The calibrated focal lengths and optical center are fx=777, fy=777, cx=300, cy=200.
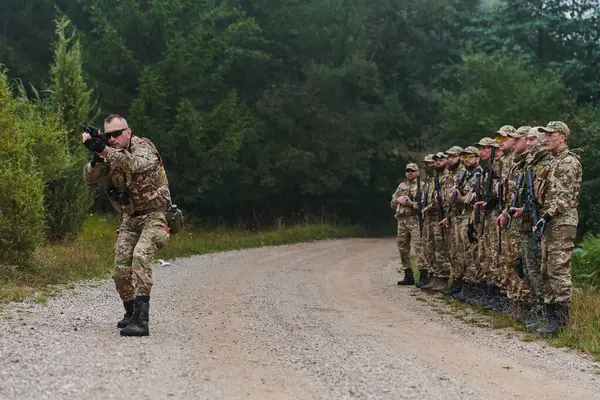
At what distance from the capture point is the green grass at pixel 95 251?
1143 centimetres

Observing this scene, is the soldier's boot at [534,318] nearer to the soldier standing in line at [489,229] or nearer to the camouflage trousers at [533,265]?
the camouflage trousers at [533,265]

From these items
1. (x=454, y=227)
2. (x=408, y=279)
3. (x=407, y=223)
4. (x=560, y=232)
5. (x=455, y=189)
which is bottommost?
(x=408, y=279)

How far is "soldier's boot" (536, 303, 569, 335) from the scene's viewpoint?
8.46 meters

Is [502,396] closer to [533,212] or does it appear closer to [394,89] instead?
[533,212]

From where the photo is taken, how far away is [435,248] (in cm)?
1341

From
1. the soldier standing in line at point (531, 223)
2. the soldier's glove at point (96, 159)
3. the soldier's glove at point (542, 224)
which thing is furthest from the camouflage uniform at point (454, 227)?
the soldier's glove at point (96, 159)

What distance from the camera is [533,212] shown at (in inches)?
347

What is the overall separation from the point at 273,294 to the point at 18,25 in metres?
26.3

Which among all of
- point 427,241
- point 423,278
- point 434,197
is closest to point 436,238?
point 427,241

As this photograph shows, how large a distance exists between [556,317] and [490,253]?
2.65m

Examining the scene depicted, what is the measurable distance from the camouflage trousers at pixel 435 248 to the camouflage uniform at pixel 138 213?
6455mm

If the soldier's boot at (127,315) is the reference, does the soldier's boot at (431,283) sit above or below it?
below

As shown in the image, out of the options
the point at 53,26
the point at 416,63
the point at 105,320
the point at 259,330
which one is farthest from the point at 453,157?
the point at 416,63

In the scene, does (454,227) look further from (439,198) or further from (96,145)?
(96,145)
